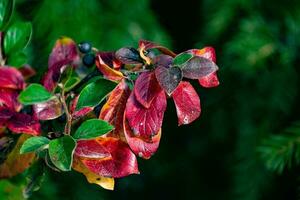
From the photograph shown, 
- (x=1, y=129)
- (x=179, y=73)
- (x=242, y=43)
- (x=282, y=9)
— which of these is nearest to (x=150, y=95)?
(x=179, y=73)

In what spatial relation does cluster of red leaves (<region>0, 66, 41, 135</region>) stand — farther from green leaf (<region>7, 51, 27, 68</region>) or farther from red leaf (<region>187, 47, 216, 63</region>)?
red leaf (<region>187, 47, 216, 63</region>)

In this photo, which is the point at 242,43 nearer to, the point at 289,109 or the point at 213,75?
the point at 289,109

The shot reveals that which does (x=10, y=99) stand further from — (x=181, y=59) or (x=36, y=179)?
(x=181, y=59)

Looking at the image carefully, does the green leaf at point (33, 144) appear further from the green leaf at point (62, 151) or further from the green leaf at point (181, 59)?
the green leaf at point (181, 59)

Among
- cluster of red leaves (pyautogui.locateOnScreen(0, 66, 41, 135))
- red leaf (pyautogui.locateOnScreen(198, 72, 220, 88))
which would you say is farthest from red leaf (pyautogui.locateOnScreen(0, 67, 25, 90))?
red leaf (pyautogui.locateOnScreen(198, 72, 220, 88))

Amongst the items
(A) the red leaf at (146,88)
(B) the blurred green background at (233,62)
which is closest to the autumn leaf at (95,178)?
(A) the red leaf at (146,88)

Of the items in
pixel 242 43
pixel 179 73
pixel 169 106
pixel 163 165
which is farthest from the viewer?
pixel 163 165
